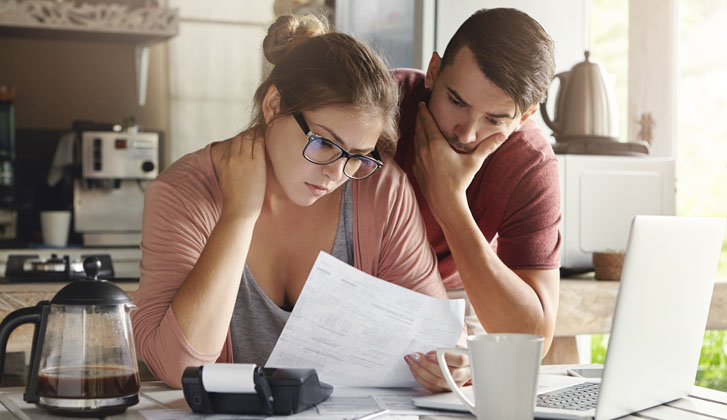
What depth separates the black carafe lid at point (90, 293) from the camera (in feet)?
3.15

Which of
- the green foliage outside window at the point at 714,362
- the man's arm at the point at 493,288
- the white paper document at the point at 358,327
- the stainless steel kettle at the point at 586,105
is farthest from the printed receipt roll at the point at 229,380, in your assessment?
the green foliage outside window at the point at 714,362

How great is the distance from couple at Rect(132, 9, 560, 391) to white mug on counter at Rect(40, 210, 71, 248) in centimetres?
262

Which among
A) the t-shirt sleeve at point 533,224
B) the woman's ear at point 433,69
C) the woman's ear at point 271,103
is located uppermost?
the woman's ear at point 433,69

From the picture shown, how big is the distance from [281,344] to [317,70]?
429 mm

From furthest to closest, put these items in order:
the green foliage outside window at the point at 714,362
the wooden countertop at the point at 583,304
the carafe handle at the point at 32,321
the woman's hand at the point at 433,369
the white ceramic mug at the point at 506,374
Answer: the green foliage outside window at the point at 714,362, the wooden countertop at the point at 583,304, the woman's hand at the point at 433,369, the carafe handle at the point at 32,321, the white ceramic mug at the point at 506,374

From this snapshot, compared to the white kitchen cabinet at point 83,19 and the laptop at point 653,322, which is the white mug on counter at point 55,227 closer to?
the white kitchen cabinet at point 83,19

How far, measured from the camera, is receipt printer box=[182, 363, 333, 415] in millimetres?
982

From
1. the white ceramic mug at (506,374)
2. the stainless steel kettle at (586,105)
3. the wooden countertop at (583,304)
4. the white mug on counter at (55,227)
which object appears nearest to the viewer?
the white ceramic mug at (506,374)

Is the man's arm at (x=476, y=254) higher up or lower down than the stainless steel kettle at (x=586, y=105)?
lower down

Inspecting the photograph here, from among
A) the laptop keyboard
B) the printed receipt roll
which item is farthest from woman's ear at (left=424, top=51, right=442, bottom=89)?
the printed receipt roll

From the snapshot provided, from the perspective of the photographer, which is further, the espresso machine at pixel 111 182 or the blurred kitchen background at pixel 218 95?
the espresso machine at pixel 111 182

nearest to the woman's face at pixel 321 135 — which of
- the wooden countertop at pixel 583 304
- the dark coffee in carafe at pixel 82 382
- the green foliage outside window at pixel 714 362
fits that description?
the dark coffee in carafe at pixel 82 382

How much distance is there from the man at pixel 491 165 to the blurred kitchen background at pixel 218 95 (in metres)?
0.40

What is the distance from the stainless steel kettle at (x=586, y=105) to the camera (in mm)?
2363
